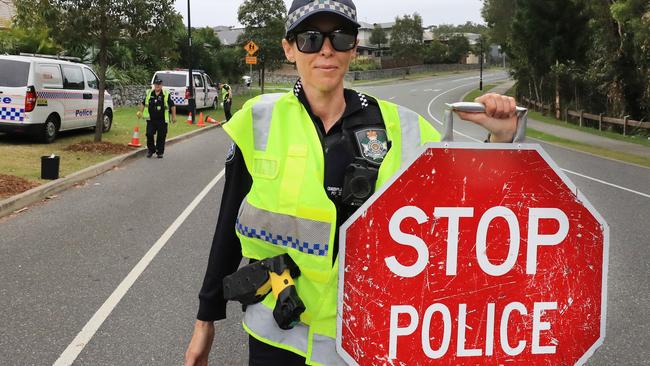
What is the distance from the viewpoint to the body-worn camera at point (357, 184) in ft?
5.99

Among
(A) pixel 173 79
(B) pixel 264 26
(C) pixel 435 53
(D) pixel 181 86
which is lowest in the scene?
(D) pixel 181 86

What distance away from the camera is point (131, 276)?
19.2 feet

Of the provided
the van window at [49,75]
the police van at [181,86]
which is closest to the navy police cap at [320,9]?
the van window at [49,75]

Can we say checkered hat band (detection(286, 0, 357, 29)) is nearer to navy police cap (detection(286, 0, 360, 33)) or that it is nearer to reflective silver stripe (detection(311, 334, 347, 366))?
navy police cap (detection(286, 0, 360, 33))

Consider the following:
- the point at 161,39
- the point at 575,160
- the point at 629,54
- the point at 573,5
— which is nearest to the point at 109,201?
the point at 161,39

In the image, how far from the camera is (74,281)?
18.7 feet

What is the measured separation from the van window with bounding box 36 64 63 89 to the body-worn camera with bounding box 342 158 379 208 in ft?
48.0

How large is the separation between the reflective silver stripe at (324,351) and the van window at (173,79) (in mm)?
29003

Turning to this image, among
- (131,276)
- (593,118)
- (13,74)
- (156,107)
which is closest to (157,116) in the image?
(156,107)

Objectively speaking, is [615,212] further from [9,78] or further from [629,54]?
[629,54]

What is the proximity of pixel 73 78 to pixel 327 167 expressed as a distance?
16.5 metres

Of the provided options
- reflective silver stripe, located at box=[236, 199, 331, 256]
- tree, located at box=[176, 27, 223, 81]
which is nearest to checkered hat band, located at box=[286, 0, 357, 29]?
reflective silver stripe, located at box=[236, 199, 331, 256]

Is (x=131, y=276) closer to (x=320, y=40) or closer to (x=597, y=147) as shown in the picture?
(x=320, y=40)

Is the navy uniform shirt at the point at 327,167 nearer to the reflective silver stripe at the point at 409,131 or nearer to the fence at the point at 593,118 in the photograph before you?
the reflective silver stripe at the point at 409,131
